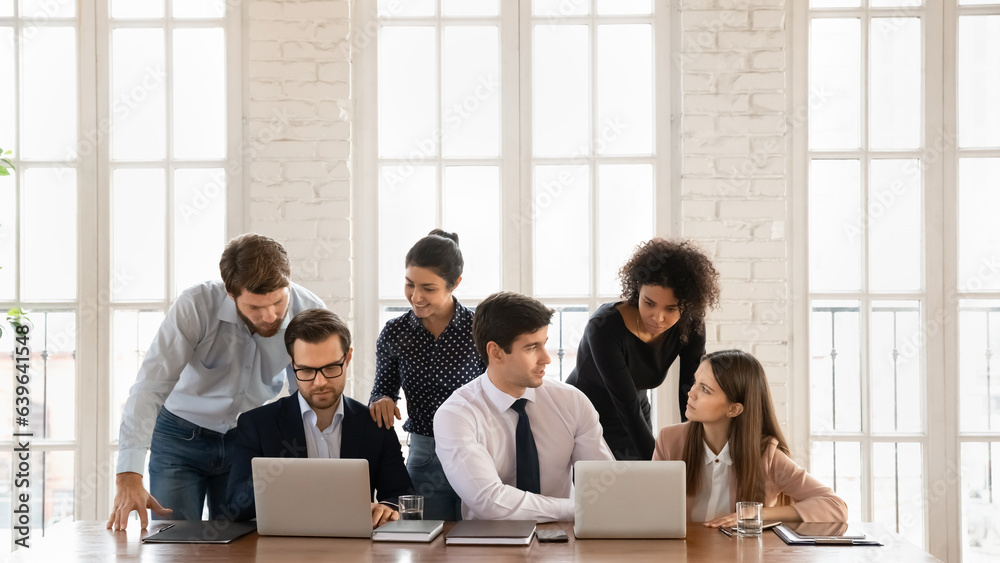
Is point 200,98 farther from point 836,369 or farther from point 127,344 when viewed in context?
point 836,369

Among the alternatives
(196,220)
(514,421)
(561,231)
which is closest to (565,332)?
(561,231)

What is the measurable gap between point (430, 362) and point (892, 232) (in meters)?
2.12

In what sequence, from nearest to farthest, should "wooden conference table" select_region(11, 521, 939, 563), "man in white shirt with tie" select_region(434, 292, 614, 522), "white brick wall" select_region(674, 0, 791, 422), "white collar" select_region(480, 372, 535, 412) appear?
1. "wooden conference table" select_region(11, 521, 939, 563)
2. "man in white shirt with tie" select_region(434, 292, 614, 522)
3. "white collar" select_region(480, 372, 535, 412)
4. "white brick wall" select_region(674, 0, 791, 422)

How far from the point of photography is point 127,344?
139 inches

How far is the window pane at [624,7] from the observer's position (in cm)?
350

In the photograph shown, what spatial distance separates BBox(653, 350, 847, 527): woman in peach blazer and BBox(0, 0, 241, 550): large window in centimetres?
215

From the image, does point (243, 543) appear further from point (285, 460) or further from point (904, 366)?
point (904, 366)

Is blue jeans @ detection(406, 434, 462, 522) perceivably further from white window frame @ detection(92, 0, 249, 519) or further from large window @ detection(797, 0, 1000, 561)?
large window @ detection(797, 0, 1000, 561)

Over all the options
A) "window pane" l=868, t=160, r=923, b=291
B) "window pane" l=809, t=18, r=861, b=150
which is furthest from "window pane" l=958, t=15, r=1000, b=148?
Answer: "window pane" l=809, t=18, r=861, b=150

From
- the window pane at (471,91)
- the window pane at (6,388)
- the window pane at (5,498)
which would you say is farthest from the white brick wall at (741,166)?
the window pane at (5,498)

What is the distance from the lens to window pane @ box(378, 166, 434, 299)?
3498 millimetres

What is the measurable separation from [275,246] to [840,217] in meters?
2.37

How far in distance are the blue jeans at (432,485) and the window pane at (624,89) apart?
1.53 metres

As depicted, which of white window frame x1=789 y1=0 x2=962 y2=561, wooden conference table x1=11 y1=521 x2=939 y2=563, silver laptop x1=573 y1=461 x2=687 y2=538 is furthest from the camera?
white window frame x1=789 y1=0 x2=962 y2=561
